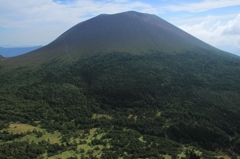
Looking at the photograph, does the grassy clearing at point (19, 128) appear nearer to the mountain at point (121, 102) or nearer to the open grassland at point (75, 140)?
the open grassland at point (75, 140)

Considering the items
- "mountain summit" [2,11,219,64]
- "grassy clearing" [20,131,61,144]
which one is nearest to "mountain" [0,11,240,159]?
"grassy clearing" [20,131,61,144]

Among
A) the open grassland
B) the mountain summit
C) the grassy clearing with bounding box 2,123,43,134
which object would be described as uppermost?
the mountain summit

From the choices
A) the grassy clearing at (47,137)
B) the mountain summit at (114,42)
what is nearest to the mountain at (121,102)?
the grassy clearing at (47,137)

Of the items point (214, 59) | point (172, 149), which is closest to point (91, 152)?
point (172, 149)

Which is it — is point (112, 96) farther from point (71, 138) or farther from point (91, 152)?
point (91, 152)

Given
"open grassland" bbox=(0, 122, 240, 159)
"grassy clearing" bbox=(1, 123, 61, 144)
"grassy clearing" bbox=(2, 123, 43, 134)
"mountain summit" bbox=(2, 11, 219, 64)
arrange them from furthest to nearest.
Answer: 1. "mountain summit" bbox=(2, 11, 219, 64)
2. "grassy clearing" bbox=(2, 123, 43, 134)
3. "grassy clearing" bbox=(1, 123, 61, 144)
4. "open grassland" bbox=(0, 122, 240, 159)

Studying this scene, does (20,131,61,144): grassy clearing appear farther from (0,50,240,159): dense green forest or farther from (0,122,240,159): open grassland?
(0,50,240,159): dense green forest

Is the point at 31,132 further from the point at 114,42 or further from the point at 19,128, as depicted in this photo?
the point at 114,42
